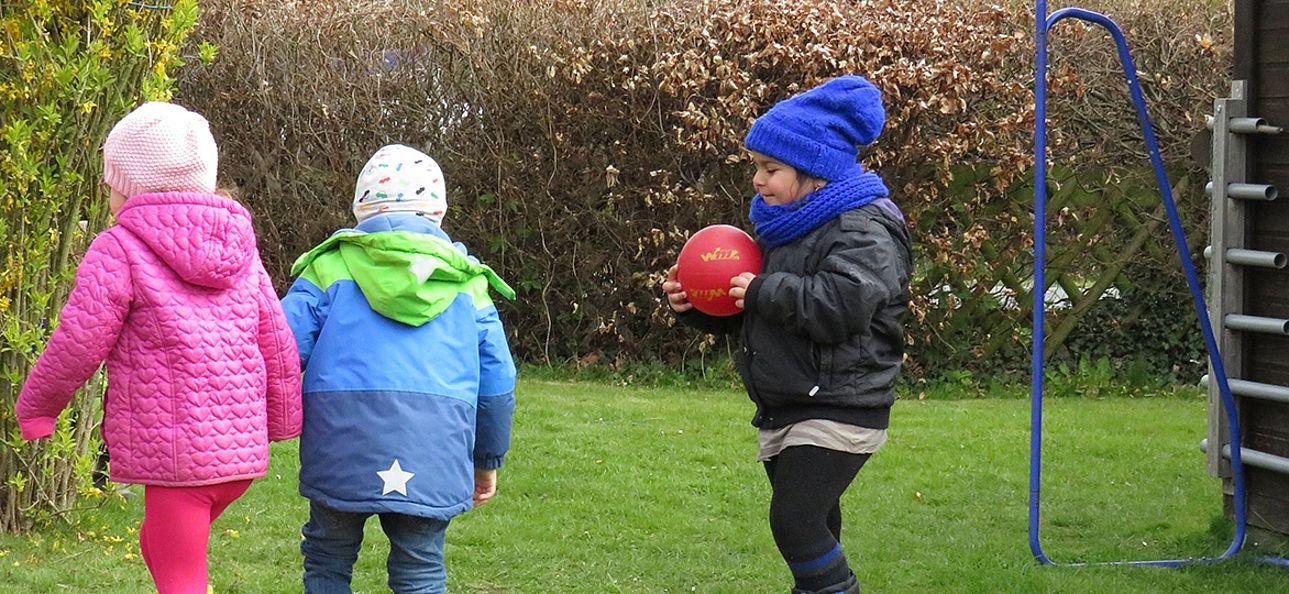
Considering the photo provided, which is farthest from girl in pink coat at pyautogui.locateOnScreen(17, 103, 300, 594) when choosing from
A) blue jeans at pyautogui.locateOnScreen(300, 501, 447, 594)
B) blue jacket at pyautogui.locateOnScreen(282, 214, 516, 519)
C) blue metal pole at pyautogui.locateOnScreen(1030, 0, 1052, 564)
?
blue metal pole at pyautogui.locateOnScreen(1030, 0, 1052, 564)

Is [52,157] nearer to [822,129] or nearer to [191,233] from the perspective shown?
[191,233]

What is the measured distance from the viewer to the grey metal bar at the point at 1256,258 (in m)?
5.26

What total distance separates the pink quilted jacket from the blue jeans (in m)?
0.28

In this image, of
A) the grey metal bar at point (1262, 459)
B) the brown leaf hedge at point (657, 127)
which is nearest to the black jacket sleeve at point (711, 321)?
the grey metal bar at point (1262, 459)

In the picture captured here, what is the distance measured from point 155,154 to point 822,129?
67.1 inches

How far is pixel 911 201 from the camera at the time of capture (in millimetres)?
9500

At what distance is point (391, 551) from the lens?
3801 mm

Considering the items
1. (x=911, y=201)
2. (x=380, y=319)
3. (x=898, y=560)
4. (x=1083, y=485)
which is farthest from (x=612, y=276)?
(x=380, y=319)

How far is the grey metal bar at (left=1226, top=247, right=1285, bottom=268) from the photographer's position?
5262 millimetres

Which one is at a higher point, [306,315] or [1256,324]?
[306,315]

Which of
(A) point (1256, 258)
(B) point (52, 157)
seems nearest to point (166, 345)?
(B) point (52, 157)

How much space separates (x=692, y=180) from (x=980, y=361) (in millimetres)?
2260

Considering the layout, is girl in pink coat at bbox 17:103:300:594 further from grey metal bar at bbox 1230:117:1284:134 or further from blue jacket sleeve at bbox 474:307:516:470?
grey metal bar at bbox 1230:117:1284:134

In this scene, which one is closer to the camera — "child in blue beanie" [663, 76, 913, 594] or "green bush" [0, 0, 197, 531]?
"child in blue beanie" [663, 76, 913, 594]
